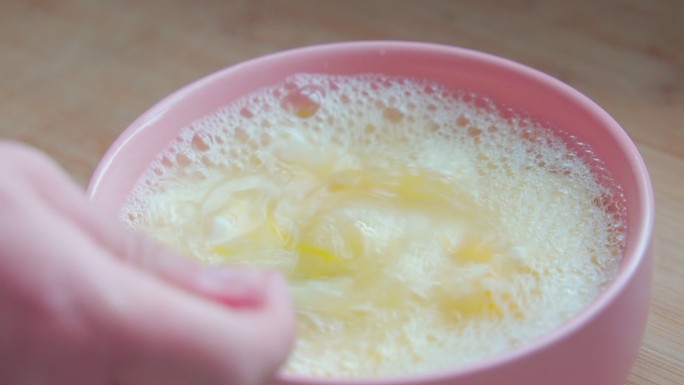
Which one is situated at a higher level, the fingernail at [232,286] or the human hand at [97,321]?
the fingernail at [232,286]

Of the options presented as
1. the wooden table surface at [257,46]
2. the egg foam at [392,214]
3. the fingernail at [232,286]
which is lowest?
the fingernail at [232,286]

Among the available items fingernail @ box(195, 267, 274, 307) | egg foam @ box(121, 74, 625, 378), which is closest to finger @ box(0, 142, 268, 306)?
fingernail @ box(195, 267, 274, 307)

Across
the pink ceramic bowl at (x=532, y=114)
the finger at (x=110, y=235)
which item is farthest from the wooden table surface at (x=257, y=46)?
the finger at (x=110, y=235)

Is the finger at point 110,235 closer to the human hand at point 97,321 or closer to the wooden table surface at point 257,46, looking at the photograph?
the human hand at point 97,321

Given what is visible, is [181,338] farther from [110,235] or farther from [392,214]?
[392,214]

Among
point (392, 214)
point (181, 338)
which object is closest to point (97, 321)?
point (181, 338)

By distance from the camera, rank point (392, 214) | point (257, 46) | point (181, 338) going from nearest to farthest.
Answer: point (181, 338)
point (392, 214)
point (257, 46)

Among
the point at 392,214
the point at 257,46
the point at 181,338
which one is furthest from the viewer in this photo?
the point at 257,46

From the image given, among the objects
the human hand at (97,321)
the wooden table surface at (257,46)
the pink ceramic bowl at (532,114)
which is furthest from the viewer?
the wooden table surface at (257,46)

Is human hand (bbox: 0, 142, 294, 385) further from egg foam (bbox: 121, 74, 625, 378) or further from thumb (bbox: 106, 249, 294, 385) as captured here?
egg foam (bbox: 121, 74, 625, 378)
